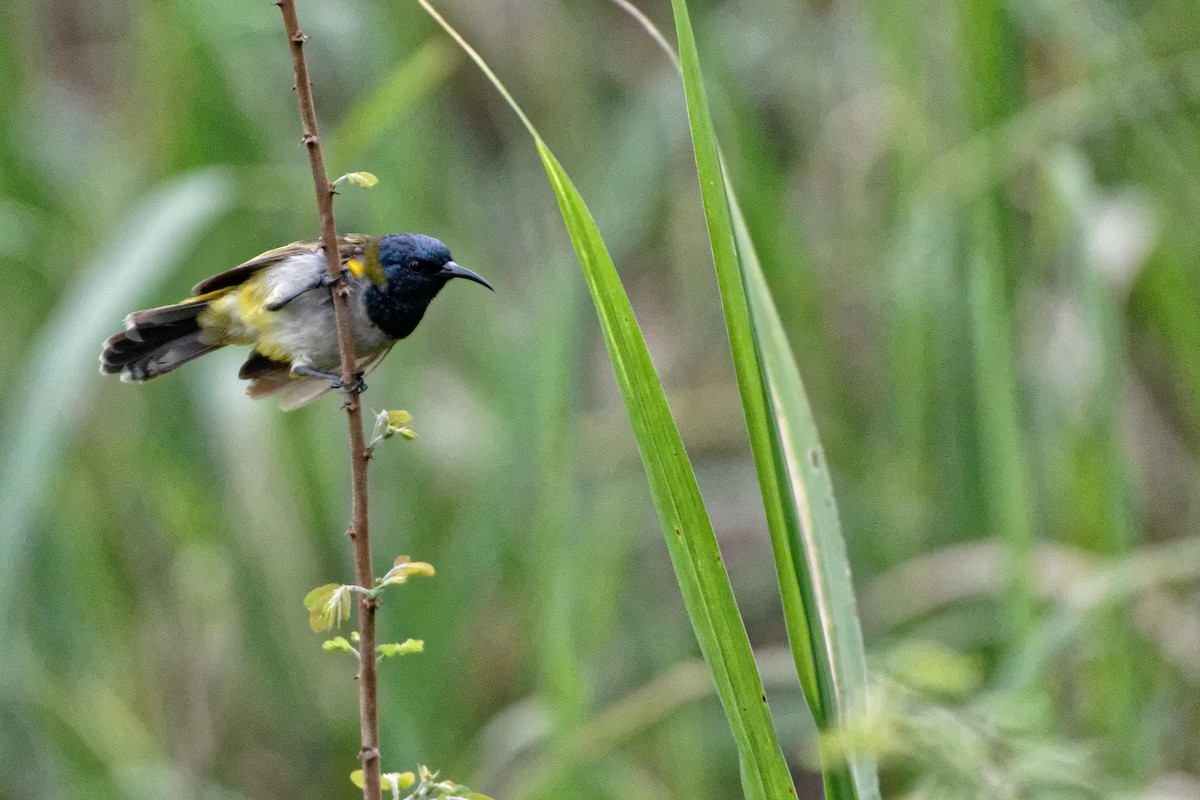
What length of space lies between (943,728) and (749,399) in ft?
1.53

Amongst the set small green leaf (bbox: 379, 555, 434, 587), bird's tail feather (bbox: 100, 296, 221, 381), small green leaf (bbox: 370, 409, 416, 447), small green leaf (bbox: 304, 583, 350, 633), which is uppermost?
bird's tail feather (bbox: 100, 296, 221, 381)

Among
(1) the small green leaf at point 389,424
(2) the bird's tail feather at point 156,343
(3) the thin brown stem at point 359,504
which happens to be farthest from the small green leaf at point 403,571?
(2) the bird's tail feather at point 156,343

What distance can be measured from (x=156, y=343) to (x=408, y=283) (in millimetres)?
484

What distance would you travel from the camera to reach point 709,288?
3.99 m

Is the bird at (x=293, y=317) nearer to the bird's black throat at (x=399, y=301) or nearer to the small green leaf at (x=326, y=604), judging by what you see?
the bird's black throat at (x=399, y=301)

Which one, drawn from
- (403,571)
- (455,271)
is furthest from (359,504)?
(455,271)

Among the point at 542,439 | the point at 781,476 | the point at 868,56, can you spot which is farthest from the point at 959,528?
the point at 781,476

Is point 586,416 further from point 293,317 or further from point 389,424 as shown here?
point 389,424

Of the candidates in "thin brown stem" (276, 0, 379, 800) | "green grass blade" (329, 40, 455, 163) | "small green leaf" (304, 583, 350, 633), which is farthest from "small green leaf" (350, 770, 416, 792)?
"green grass blade" (329, 40, 455, 163)

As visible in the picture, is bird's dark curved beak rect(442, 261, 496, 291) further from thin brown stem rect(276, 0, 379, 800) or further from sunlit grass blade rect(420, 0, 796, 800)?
sunlit grass blade rect(420, 0, 796, 800)

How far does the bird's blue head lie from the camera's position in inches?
83.9

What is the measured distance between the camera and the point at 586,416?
4512 mm

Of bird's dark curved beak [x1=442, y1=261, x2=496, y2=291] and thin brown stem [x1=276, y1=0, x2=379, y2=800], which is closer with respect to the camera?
thin brown stem [x1=276, y1=0, x2=379, y2=800]

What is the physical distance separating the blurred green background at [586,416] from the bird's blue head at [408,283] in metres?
0.44
